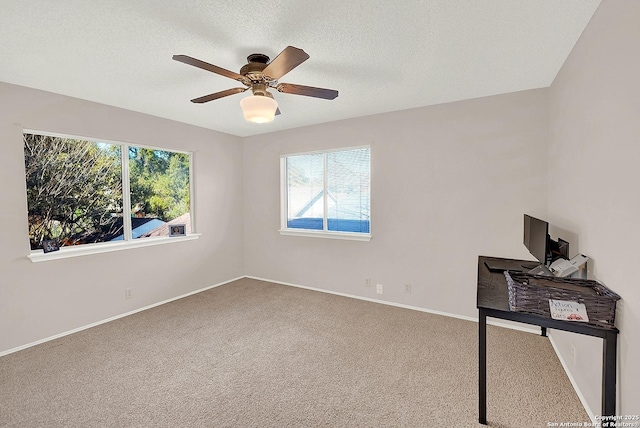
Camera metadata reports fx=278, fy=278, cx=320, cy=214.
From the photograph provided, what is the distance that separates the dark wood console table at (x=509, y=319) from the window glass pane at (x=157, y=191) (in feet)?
12.8

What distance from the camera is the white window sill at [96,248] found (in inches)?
111

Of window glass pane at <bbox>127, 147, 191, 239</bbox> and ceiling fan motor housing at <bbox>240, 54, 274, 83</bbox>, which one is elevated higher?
ceiling fan motor housing at <bbox>240, 54, 274, 83</bbox>

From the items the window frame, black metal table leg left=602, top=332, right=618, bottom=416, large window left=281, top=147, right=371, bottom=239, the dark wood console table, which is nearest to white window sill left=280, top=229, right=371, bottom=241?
large window left=281, top=147, right=371, bottom=239

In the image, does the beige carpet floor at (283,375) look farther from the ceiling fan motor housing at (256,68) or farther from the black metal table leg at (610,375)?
the ceiling fan motor housing at (256,68)

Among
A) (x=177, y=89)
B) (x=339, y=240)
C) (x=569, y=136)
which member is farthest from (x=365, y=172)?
(x=177, y=89)

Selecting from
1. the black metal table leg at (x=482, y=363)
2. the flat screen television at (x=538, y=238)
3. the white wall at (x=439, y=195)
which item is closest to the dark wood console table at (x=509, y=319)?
the black metal table leg at (x=482, y=363)

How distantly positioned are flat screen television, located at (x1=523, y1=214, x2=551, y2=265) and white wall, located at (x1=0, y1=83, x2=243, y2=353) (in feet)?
13.6

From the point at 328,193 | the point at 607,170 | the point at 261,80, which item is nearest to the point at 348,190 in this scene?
the point at 328,193

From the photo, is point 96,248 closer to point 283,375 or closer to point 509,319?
point 283,375

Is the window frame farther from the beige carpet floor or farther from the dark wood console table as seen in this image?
the dark wood console table

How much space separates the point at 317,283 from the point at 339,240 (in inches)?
31.2

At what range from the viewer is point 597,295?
4.65ft

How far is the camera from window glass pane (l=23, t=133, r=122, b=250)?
2.83 meters

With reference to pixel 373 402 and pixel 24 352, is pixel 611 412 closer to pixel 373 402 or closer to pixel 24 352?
pixel 373 402
